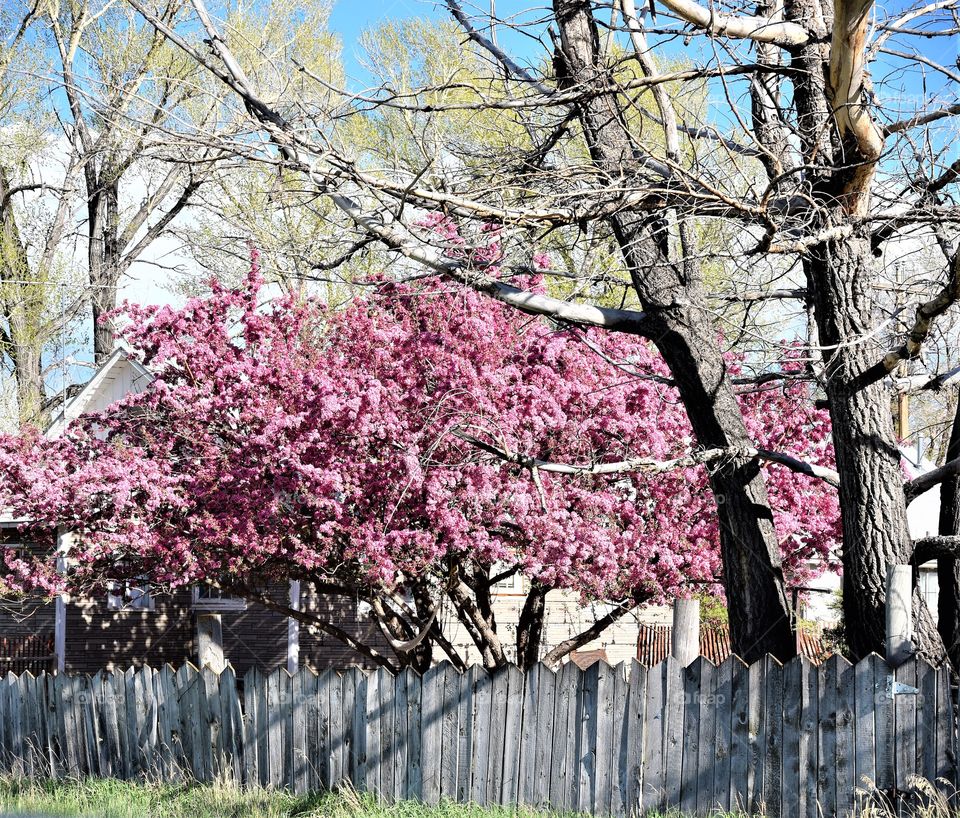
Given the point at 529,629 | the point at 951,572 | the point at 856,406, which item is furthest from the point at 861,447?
the point at 529,629

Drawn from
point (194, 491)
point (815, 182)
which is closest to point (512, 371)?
point (194, 491)

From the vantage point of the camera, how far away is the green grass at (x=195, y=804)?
8.88 meters

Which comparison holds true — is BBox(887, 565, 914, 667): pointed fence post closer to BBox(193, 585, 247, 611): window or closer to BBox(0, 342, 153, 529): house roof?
BBox(193, 585, 247, 611): window

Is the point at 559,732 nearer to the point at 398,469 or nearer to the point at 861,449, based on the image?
the point at 861,449

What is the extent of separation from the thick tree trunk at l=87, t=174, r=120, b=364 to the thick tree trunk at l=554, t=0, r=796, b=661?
2160 centimetres

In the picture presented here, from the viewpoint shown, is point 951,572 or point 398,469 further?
point 398,469

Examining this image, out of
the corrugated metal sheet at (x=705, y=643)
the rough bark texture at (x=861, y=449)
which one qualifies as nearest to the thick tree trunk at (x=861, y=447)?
the rough bark texture at (x=861, y=449)

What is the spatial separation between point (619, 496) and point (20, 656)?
495 inches

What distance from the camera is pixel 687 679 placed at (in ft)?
27.2

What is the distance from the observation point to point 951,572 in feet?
29.8

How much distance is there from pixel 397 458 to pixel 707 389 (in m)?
4.11

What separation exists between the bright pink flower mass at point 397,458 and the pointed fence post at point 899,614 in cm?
395

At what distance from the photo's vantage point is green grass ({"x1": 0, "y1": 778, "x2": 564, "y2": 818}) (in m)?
8.88

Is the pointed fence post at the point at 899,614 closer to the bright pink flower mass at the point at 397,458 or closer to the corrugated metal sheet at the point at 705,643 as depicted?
the bright pink flower mass at the point at 397,458
